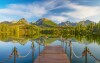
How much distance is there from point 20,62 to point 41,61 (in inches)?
230

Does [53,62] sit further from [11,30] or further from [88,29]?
[11,30]

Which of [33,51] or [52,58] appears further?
[33,51]

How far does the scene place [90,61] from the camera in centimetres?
2306

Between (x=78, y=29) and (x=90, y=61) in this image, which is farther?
(x=78, y=29)

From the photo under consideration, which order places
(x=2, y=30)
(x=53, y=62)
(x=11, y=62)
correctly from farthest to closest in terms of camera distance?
(x=2, y=30) < (x=11, y=62) < (x=53, y=62)

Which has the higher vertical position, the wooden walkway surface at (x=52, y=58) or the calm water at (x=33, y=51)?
the wooden walkway surface at (x=52, y=58)

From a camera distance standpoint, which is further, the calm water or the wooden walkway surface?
the calm water

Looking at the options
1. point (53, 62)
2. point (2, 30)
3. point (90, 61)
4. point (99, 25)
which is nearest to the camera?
point (53, 62)

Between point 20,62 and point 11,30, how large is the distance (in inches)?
5865

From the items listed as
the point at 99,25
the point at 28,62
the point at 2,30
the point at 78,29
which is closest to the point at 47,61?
the point at 28,62

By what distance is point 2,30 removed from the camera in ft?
534

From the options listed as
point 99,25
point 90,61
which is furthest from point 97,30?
point 90,61

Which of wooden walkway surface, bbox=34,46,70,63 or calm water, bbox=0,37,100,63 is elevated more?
wooden walkway surface, bbox=34,46,70,63

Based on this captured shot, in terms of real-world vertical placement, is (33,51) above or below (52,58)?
above
